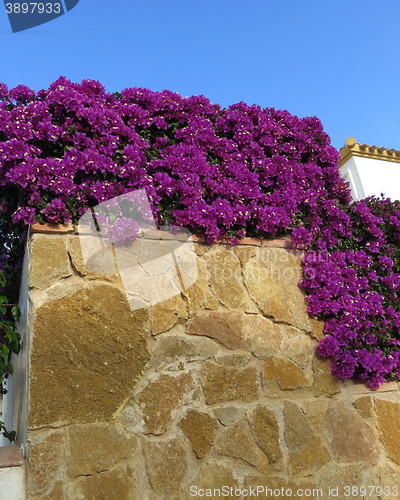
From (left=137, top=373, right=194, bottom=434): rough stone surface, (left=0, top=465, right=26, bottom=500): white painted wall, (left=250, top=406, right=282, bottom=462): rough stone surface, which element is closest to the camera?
(left=0, top=465, right=26, bottom=500): white painted wall

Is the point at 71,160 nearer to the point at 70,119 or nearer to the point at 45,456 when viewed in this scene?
the point at 70,119

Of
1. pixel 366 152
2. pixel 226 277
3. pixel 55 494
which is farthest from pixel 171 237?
pixel 366 152

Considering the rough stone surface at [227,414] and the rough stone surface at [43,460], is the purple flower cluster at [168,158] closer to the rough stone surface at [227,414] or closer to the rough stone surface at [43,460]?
the rough stone surface at [227,414]

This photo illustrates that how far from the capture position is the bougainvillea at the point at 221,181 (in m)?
2.04

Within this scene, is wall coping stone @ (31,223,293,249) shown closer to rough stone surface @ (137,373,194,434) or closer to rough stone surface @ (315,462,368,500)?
rough stone surface @ (137,373,194,434)

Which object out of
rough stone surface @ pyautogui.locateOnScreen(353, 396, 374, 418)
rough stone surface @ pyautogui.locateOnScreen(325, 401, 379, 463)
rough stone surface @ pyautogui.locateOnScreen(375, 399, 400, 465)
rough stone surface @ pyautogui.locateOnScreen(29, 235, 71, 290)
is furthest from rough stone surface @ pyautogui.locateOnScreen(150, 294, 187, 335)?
rough stone surface @ pyautogui.locateOnScreen(375, 399, 400, 465)

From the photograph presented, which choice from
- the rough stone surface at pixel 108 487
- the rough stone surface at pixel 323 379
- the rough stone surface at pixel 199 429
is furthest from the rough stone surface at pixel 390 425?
the rough stone surface at pixel 108 487

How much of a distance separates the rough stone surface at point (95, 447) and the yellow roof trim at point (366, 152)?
7.58 metres

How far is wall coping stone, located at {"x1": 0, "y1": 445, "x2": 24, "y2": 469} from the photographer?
1695 mm

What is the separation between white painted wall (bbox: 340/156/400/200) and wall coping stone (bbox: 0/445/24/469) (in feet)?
25.0

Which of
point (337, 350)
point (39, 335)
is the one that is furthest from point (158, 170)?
point (337, 350)

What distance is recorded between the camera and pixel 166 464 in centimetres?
185

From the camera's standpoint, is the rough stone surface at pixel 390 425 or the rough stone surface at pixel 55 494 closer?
the rough stone surface at pixel 55 494

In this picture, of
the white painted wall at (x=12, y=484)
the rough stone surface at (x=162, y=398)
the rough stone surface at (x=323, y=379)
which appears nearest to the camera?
the white painted wall at (x=12, y=484)
